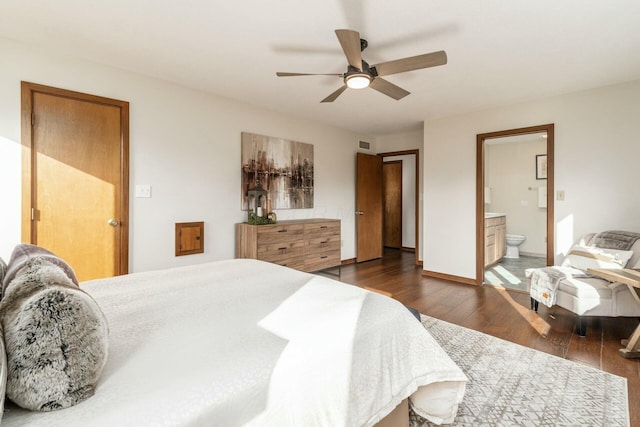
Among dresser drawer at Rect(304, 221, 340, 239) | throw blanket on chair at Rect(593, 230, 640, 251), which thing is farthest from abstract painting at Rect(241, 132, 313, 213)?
throw blanket on chair at Rect(593, 230, 640, 251)

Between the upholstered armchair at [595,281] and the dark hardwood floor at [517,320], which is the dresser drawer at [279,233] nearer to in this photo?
the dark hardwood floor at [517,320]

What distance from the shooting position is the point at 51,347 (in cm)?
70

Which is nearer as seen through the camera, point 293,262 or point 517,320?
point 517,320

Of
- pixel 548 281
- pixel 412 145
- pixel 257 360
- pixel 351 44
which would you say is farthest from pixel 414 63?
pixel 412 145

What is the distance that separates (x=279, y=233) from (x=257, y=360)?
9.65 ft

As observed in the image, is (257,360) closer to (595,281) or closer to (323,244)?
(595,281)

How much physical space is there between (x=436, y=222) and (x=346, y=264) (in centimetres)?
171

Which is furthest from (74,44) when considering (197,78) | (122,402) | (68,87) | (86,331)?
(122,402)

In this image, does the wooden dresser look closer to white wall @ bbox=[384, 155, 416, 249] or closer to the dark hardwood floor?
the dark hardwood floor

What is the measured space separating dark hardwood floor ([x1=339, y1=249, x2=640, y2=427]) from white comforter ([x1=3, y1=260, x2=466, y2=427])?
1404 millimetres

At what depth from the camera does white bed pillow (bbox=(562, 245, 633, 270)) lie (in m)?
2.75

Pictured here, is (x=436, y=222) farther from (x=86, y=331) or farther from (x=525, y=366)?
(x=86, y=331)

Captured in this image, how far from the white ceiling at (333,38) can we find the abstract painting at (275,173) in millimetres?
833

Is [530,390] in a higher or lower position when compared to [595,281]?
lower
